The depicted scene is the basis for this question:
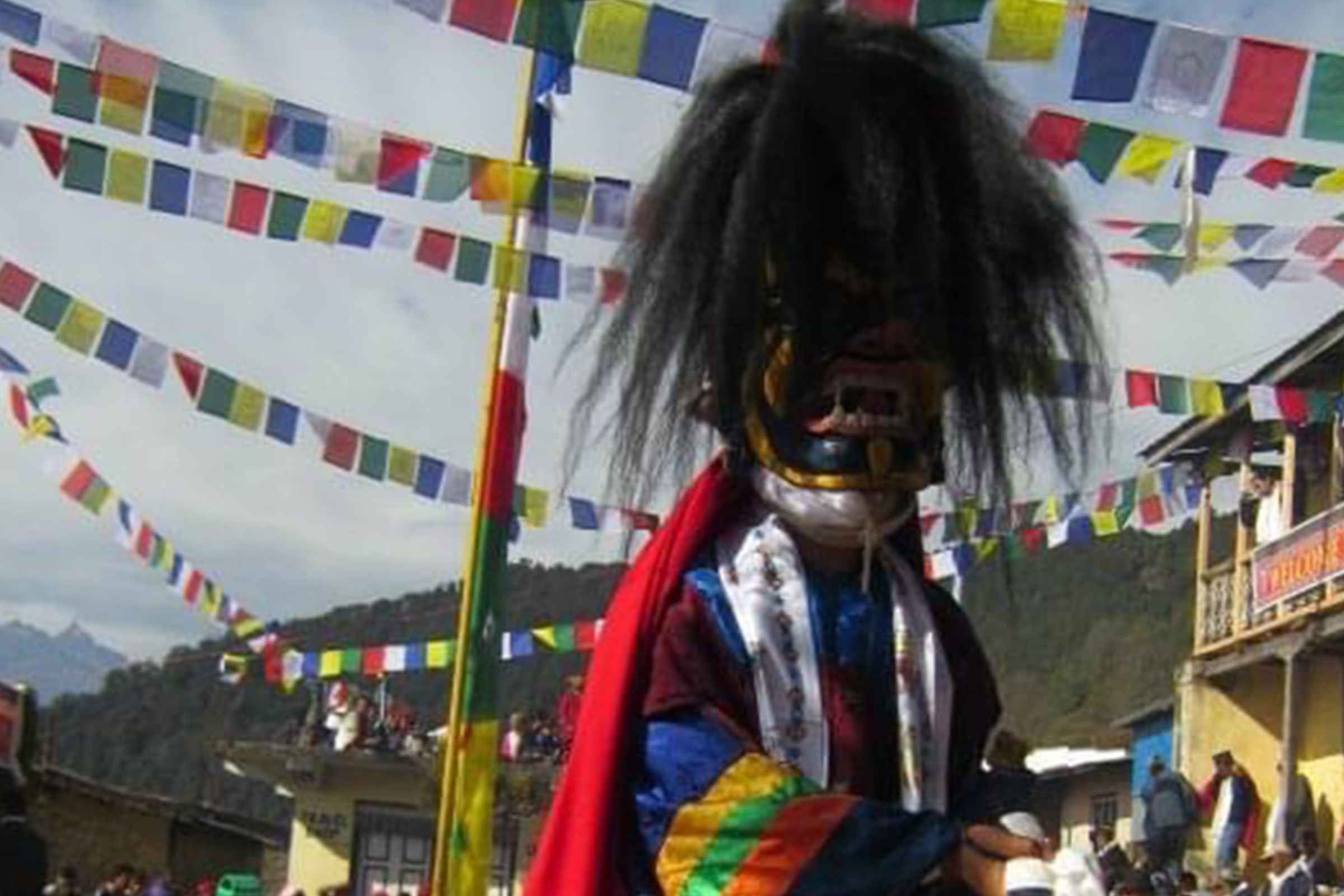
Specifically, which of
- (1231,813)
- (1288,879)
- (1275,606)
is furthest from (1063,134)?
(1275,606)

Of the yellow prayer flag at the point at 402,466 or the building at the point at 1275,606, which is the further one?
the building at the point at 1275,606

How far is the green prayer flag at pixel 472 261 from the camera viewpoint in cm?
782

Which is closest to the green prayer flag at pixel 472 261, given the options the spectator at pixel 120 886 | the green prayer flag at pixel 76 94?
the green prayer flag at pixel 76 94

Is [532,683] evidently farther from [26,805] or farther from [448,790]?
[26,805]

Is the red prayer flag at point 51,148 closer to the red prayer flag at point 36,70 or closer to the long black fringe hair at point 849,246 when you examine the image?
the red prayer flag at point 36,70

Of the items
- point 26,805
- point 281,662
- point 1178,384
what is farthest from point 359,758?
point 26,805

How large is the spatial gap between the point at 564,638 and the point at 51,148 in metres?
5.87

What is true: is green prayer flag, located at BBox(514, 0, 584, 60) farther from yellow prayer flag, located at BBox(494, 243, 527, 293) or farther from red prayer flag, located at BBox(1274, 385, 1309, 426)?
red prayer flag, located at BBox(1274, 385, 1309, 426)

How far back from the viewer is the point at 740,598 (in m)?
2.92

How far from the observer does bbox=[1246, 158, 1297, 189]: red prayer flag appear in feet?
23.0

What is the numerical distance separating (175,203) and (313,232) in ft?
1.61

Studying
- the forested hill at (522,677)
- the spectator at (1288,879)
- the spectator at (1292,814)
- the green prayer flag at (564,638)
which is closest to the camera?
the spectator at (1288,879)

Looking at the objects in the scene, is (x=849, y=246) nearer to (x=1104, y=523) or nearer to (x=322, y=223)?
(x=322, y=223)

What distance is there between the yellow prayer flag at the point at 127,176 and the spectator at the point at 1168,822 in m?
8.06
